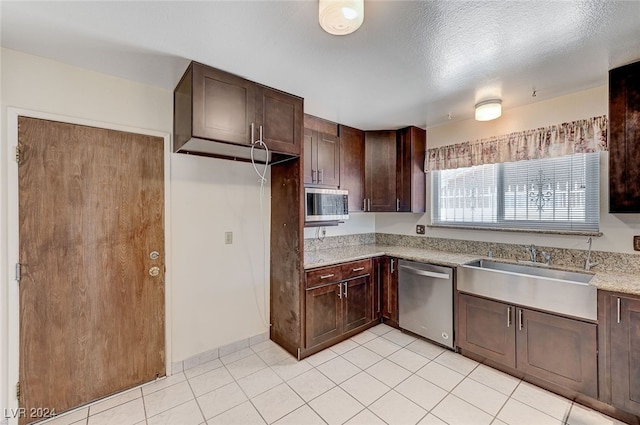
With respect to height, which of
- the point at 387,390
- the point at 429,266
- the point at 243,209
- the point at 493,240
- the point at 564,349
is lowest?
the point at 387,390

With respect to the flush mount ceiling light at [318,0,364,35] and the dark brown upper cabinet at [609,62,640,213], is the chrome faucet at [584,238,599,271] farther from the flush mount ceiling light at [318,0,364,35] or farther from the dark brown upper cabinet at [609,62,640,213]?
the flush mount ceiling light at [318,0,364,35]

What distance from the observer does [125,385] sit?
2.11 meters

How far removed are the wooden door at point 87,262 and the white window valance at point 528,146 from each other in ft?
9.51

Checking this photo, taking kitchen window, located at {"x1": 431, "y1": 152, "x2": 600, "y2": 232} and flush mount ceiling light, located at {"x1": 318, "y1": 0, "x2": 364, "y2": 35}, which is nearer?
flush mount ceiling light, located at {"x1": 318, "y1": 0, "x2": 364, "y2": 35}

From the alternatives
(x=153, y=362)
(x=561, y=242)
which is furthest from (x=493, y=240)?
(x=153, y=362)

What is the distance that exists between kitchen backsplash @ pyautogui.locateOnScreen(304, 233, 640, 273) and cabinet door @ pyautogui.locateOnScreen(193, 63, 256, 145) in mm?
1581

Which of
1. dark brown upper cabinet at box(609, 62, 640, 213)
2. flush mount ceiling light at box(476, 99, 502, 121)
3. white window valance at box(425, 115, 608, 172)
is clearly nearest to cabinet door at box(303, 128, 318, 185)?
white window valance at box(425, 115, 608, 172)

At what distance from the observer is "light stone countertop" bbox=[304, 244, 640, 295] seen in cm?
185

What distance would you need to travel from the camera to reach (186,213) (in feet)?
7.72

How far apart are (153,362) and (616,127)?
3900mm

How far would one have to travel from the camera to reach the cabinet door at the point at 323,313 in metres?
2.57

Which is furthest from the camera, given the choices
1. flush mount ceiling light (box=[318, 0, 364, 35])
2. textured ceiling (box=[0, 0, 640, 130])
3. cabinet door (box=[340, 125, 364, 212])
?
cabinet door (box=[340, 125, 364, 212])

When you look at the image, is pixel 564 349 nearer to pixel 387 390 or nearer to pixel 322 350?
pixel 387 390

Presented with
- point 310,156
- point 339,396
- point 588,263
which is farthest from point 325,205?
point 588,263
